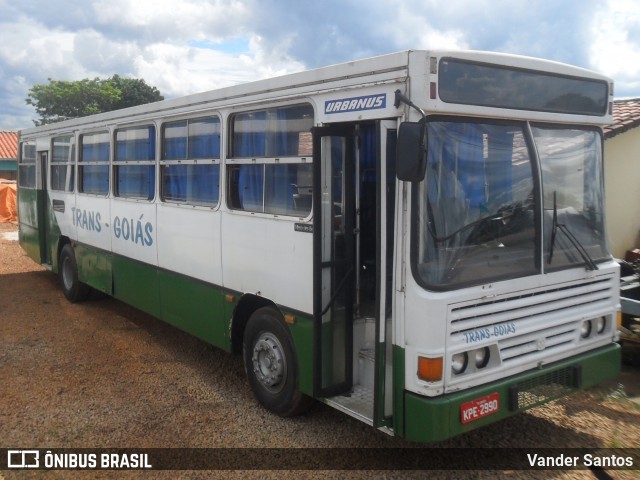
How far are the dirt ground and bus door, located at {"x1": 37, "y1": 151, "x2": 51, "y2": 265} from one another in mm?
3291

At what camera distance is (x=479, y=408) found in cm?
378

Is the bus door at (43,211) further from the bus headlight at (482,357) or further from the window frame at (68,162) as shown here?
the bus headlight at (482,357)

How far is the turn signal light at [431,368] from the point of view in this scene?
3.65 metres

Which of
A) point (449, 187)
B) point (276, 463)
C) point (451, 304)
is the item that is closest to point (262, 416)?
point (276, 463)

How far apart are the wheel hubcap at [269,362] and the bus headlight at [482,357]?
163 centimetres

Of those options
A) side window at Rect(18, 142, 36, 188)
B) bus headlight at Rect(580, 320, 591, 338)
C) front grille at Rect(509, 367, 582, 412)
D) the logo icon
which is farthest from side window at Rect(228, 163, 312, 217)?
side window at Rect(18, 142, 36, 188)

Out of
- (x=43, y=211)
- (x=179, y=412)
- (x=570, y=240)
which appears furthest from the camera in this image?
(x=43, y=211)

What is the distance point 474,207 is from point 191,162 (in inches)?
123

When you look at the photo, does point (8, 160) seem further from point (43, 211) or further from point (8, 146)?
point (43, 211)

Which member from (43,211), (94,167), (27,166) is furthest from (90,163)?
(27,166)

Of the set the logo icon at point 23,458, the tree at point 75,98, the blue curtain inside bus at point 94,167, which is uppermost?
the tree at point 75,98

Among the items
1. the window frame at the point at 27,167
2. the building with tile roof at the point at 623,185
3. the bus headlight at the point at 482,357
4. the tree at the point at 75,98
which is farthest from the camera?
the tree at the point at 75,98

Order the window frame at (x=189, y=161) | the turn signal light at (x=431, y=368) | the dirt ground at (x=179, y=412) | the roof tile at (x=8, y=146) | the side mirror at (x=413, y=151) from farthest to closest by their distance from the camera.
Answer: the roof tile at (x=8, y=146) < the window frame at (x=189, y=161) < the dirt ground at (x=179, y=412) < the turn signal light at (x=431, y=368) < the side mirror at (x=413, y=151)

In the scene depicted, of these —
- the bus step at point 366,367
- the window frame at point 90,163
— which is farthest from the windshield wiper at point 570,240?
the window frame at point 90,163
